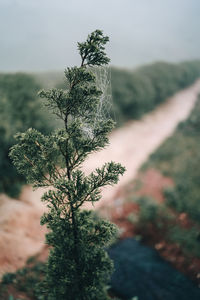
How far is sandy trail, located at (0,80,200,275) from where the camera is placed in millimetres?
10425

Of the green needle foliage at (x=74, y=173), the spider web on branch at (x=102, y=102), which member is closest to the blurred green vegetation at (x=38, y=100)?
the spider web on branch at (x=102, y=102)

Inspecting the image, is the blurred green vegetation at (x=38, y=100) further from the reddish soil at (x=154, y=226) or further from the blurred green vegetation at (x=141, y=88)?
the reddish soil at (x=154, y=226)

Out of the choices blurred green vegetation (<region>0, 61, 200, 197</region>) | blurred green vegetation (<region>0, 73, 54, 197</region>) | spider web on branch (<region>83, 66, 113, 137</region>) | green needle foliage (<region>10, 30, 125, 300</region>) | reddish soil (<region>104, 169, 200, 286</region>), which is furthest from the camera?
blurred green vegetation (<region>0, 61, 200, 197</region>)

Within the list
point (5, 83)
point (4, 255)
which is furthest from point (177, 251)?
point (5, 83)

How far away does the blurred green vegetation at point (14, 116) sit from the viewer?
13.4 meters

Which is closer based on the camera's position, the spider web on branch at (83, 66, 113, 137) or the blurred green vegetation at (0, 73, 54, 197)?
the spider web on branch at (83, 66, 113, 137)

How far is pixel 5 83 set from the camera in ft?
52.1

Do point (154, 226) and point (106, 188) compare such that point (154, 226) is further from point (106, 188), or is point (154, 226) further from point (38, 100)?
point (38, 100)

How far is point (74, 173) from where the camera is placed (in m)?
4.42

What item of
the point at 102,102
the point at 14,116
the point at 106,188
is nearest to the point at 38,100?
the point at 14,116

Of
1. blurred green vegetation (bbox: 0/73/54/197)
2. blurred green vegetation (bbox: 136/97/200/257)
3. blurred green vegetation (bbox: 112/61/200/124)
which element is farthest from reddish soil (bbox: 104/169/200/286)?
blurred green vegetation (bbox: 112/61/200/124)

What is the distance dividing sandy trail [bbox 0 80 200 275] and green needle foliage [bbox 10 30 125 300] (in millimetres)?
5776

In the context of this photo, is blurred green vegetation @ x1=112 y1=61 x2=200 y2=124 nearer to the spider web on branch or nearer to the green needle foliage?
the spider web on branch

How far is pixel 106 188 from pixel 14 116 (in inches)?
478
